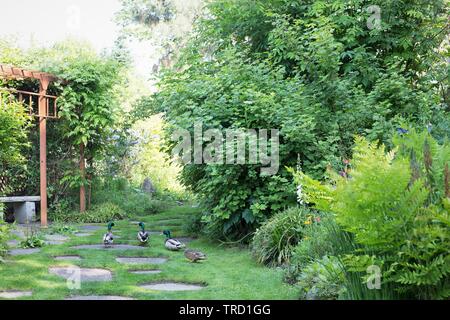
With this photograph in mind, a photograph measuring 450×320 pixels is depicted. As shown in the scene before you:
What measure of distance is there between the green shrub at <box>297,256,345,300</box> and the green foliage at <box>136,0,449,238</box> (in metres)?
1.65

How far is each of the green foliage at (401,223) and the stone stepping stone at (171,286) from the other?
1.62 metres

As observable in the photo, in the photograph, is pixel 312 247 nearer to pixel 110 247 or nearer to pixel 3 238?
pixel 110 247

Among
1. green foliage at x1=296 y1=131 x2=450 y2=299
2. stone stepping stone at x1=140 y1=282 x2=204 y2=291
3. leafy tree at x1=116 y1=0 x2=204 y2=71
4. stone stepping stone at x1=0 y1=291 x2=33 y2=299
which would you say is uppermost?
leafy tree at x1=116 y1=0 x2=204 y2=71

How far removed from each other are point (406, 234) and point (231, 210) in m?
3.31

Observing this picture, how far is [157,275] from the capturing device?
4.31m

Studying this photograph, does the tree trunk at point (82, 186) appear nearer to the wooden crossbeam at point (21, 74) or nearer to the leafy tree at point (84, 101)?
the leafy tree at point (84, 101)

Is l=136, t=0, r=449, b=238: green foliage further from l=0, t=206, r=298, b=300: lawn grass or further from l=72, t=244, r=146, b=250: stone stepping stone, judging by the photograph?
l=72, t=244, r=146, b=250: stone stepping stone

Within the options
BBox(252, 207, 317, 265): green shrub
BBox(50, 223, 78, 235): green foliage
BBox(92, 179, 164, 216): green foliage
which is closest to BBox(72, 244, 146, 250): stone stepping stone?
BBox(50, 223, 78, 235): green foliage

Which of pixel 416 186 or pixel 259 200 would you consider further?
pixel 259 200

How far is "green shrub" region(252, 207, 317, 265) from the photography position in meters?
4.62

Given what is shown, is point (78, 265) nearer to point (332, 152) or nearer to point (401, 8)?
point (332, 152)

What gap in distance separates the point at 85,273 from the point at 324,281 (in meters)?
2.17

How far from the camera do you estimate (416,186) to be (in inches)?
93.8
